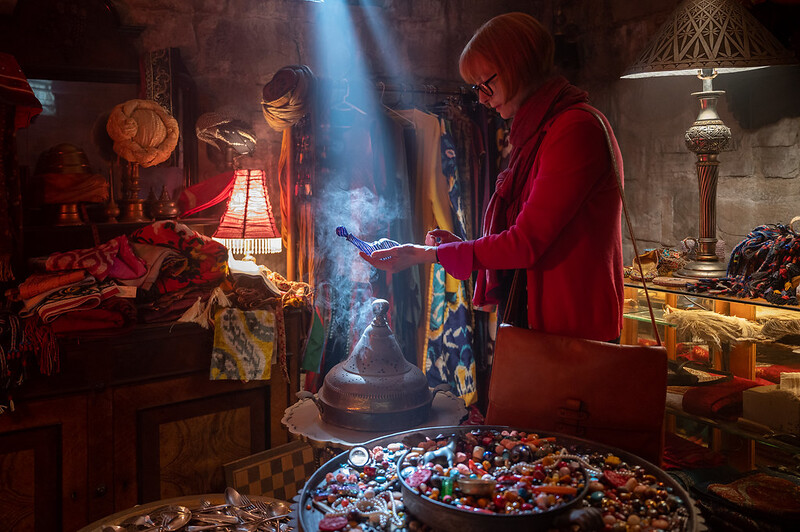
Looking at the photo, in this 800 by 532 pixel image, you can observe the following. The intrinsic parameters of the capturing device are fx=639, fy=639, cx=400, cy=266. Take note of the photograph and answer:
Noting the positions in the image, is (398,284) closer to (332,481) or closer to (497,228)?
(497,228)

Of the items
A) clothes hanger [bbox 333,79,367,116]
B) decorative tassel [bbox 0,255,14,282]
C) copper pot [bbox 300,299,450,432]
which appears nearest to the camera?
copper pot [bbox 300,299,450,432]

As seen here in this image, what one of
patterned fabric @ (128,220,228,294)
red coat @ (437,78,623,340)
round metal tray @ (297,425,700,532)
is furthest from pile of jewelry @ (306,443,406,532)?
patterned fabric @ (128,220,228,294)

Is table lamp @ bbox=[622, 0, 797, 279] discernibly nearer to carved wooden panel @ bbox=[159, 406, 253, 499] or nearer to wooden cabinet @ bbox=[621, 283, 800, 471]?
wooden cabinet @ bbox=[621, 283, 800, 471]

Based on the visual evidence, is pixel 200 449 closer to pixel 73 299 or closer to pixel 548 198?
pixel 73 299

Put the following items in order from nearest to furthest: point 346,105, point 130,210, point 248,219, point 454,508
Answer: point 454,508, point 130,210, point 248,219, point 346,105

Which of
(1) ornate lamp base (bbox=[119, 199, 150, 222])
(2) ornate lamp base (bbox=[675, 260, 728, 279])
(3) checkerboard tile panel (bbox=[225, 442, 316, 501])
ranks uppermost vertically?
(1) ornate lamp base (bbox=[119, 199, 150, 222])

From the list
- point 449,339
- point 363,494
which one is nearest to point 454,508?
point 363,494

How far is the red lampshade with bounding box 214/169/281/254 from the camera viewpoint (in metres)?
3.34

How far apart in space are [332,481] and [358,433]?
2.46 ft

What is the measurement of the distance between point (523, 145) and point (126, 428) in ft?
6.83

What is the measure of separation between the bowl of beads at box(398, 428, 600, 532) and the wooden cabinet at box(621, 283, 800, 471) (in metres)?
1.37

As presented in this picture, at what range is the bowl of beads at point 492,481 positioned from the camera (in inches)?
45.2

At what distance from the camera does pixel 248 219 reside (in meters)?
3.36

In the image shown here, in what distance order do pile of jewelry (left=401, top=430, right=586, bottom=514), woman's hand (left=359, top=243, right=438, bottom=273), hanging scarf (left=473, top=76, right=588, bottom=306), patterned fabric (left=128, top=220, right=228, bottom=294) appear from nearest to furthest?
pile of jewelry (left=401, top=430, right=586, bottom=514)
hanging scarf (left=473, top=76, right=588, bottom=306)
woman's hand (left=359, top=243, right=438, bottom=273)
patterned fabric (left=128, top=220, right=228, bottom=294)
